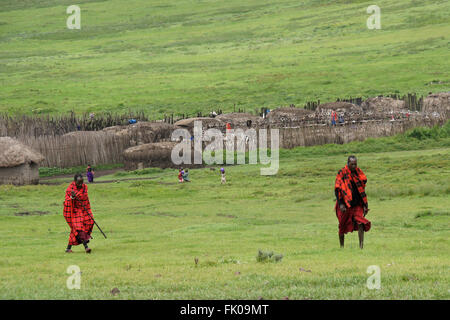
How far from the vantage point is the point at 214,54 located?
87125mm

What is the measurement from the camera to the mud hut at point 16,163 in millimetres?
34344

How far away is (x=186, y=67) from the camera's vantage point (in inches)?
3174

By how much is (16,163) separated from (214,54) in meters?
54.4

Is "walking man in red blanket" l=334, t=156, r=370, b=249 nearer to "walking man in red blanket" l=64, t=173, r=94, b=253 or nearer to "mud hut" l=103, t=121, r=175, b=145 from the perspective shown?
"walking man in red blanket" l=64, t=173, r=94, b=253

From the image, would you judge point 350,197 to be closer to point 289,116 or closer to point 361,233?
point 361,233

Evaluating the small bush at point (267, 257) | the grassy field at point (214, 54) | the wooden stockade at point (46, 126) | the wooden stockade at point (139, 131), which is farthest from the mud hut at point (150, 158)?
the small bush at point (267, 257)

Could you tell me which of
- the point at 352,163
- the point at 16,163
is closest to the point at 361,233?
the point at 352,163

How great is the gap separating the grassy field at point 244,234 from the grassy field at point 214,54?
1029 inches

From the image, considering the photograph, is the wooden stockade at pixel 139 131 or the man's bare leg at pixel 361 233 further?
the wooden stockade at pixel 139 131

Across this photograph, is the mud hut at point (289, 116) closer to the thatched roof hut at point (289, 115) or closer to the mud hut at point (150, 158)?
the thatched roof hut at point (289, 115)

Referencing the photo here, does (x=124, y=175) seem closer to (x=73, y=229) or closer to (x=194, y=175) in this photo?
→ (x=194, y=175)

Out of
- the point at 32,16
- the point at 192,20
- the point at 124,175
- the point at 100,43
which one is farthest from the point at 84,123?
the point at 32,16

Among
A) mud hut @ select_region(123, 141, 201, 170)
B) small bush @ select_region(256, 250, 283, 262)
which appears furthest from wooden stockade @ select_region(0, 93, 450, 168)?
small bush @ select_region(256, 250, 283, 262)

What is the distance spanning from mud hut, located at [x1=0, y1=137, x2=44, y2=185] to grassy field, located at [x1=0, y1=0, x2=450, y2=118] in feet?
78.3
